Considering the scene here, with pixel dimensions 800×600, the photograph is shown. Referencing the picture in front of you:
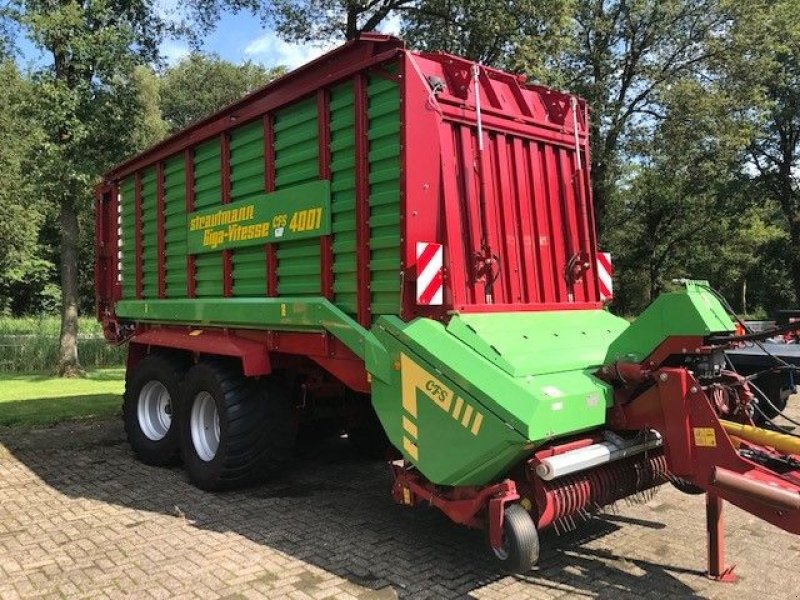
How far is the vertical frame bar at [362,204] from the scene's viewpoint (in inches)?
170

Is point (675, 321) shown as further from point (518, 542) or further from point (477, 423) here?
point (518, 542)

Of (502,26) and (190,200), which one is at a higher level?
(502,26)

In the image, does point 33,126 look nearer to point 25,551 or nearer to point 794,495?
point 25,551

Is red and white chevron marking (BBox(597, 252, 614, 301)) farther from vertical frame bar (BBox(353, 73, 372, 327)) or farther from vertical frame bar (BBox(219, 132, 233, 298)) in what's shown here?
vertical frame bar (BBox(219, 132, 233, 298))

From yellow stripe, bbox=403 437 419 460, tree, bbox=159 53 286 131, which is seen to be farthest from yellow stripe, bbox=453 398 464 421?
tree, bbox=159 53 286 131

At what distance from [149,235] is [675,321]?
5482 millimetres

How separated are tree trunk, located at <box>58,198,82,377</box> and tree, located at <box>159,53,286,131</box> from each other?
2923 cm

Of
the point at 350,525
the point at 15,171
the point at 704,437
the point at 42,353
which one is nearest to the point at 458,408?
the point at 704,437

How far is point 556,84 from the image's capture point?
42.7ft

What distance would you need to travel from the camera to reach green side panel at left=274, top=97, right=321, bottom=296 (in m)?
4.82

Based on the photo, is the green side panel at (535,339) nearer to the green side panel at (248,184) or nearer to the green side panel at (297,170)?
the green side panel at (297,170)

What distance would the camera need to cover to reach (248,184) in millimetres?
5512

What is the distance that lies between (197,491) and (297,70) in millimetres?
3408

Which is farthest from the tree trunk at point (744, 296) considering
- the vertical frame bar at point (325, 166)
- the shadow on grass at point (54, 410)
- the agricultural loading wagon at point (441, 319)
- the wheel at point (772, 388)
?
the vertical frame bar at point (325, 166)
